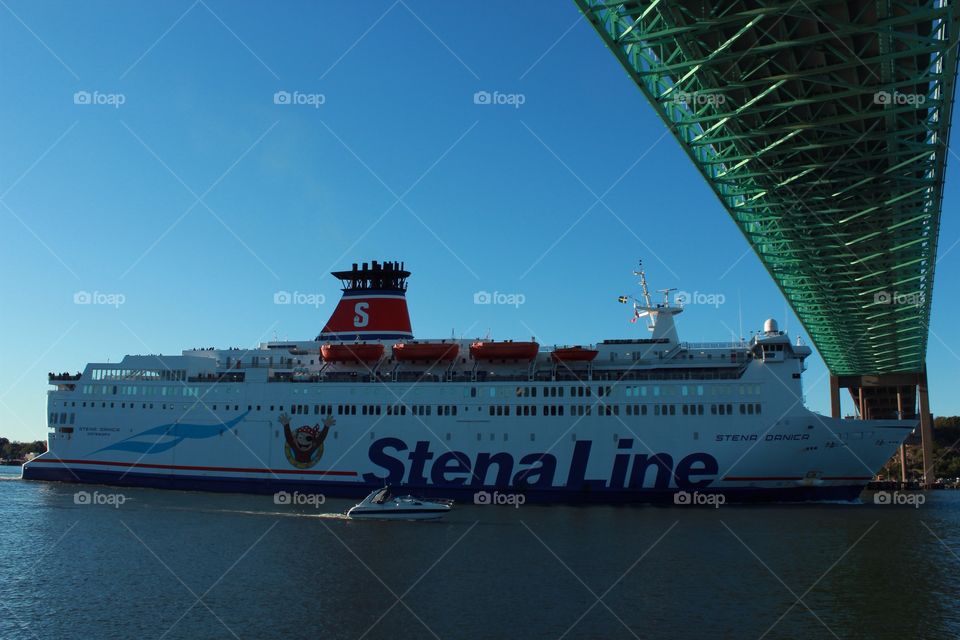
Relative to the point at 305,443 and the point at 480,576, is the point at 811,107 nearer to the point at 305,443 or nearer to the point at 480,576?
the point at 480,576

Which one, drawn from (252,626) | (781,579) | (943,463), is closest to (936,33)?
(781,579)

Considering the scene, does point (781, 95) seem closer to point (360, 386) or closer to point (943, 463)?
point (360, 386)

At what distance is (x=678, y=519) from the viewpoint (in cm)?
2881

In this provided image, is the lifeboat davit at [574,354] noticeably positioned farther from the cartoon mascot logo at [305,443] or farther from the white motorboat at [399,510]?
the cartoon mascot logo at [305,443]

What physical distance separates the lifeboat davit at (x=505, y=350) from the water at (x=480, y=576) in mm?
9961

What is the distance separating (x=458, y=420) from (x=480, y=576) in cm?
1814

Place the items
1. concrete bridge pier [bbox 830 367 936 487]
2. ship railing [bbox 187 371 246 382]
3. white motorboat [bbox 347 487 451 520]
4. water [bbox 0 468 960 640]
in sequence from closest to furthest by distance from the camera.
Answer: water [bbox 0 468 960 640], white motorboat [bbox 347 487 451 520], ship railing [bbox 187 371 246 382], concrete bridge pier [bbox 830 367 936 487]

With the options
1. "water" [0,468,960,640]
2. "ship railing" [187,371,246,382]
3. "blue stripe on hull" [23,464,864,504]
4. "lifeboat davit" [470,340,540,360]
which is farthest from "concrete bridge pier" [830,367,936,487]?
"ship railing" [187,371,246,382]

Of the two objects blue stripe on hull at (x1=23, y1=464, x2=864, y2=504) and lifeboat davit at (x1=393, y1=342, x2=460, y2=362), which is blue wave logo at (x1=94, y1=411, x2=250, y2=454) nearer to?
blue stripe on hull at (x1=23, y1=464, x2=864, y2=504)

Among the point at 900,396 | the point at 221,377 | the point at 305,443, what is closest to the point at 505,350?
the point at 305,443

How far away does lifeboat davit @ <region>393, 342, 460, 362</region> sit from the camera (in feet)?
128

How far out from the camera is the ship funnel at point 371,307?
44094 mm

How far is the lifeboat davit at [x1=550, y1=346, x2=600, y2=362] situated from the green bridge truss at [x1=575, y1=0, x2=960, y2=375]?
9.32 m

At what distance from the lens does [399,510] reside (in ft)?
98.2
